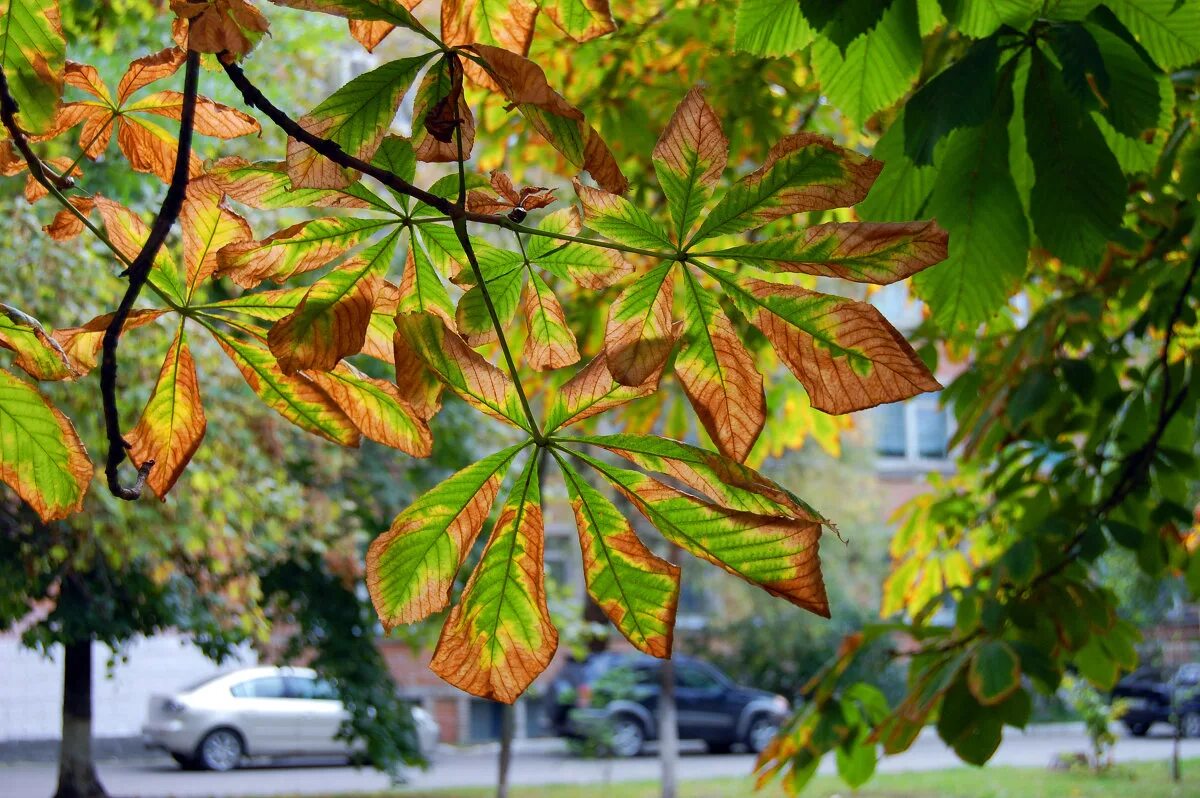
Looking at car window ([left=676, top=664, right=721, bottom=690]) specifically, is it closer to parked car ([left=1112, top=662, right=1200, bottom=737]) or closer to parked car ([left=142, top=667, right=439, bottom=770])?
parked car ([left=142, top=667, right=439, bottom=770])

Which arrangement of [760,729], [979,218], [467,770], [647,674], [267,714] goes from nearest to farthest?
[979,218], [267,714], [467,770], [647,674], [760,729]

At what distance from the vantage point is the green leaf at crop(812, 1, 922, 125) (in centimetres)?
87

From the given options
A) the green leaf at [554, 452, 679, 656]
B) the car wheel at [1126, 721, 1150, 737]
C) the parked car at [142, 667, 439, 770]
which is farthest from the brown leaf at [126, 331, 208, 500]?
the car wheel at [1126, 721, 1150, 737]

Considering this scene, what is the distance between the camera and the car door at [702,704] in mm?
13297

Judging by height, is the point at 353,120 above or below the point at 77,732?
above

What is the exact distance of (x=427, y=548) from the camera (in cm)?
51

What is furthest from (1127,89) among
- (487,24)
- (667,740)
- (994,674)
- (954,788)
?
(954,788)

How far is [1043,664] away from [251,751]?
11430 millimetres

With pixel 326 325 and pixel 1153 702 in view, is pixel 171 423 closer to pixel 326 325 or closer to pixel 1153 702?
pixel 326 325

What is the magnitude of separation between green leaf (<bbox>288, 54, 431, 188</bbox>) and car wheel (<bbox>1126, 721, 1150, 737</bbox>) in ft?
54.4

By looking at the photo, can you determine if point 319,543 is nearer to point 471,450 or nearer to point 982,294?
point 471,450

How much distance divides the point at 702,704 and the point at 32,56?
13.3m

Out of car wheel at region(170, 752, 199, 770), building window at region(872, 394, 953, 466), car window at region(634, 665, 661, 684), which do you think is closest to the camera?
car wheel at region(170, 752, 199, 770)

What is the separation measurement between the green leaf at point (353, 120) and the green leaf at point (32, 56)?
0.17m
